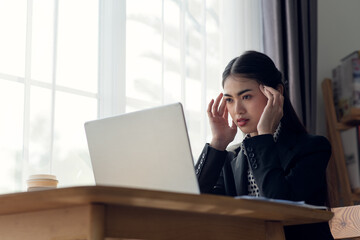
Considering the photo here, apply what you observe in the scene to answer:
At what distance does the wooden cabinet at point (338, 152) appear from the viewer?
2986 millimetres

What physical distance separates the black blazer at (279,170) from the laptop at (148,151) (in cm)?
43

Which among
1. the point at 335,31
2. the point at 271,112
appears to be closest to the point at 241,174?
the point at 271,112

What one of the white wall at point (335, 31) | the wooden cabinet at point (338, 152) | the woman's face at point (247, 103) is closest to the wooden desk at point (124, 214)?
the woman's face at point (247, 103)

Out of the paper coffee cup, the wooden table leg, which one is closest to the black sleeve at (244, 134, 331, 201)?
the paper coffee cup

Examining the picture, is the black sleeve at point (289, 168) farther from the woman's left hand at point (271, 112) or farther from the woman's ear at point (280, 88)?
the woman's ear at point (280, 88)

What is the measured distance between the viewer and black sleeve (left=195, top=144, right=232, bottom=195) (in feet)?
5.78

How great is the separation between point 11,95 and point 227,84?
724 mm

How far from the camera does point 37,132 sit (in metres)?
1.78

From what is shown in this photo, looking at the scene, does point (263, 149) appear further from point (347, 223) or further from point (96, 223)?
point (96, 223)

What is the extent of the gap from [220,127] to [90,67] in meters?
0.54

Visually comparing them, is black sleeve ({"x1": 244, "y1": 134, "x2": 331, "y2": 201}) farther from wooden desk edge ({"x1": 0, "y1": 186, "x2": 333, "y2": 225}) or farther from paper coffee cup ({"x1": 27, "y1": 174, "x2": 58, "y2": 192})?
paper coffee cup ({"x1": 27, "y1": 174, "x2": 58, "y2": 192})

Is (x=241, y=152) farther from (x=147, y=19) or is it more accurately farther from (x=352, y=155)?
(x=352, y=155)

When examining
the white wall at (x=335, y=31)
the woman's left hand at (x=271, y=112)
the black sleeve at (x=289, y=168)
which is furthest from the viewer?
the white wall at (x=335, y=31)

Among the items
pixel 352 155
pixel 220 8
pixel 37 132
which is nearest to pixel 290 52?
pixel 220 8
